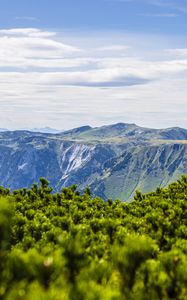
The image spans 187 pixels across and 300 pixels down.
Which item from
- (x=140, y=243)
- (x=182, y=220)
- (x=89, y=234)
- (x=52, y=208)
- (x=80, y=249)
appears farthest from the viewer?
(x=52, y=208)

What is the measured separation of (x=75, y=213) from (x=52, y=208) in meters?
3.58

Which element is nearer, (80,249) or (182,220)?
(80,249)

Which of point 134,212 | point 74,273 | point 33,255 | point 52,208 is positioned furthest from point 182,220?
point 33,255

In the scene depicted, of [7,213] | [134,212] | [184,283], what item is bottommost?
[134,212]

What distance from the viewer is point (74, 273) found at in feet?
49.1

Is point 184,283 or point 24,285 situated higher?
point 24,285

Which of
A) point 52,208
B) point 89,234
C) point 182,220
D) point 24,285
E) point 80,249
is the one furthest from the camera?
point 52,208

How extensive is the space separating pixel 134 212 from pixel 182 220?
7.03m

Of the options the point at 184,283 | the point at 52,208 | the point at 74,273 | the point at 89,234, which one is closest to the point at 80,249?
the point at 74,273

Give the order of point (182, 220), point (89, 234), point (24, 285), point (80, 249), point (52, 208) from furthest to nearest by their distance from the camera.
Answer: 1. point (52, 208)
2. point (182, 220)
3. point (89, 234)
4. point (80, 249)
5. point (24, 285)

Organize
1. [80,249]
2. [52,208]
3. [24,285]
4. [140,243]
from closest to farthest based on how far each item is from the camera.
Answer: [24,285], [140,243], [80,249], [52,208]

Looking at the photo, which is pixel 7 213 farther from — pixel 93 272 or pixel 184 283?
pixel 184 283

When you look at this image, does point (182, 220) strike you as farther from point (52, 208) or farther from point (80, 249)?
point (80, 249)

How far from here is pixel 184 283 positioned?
13.8 metres
